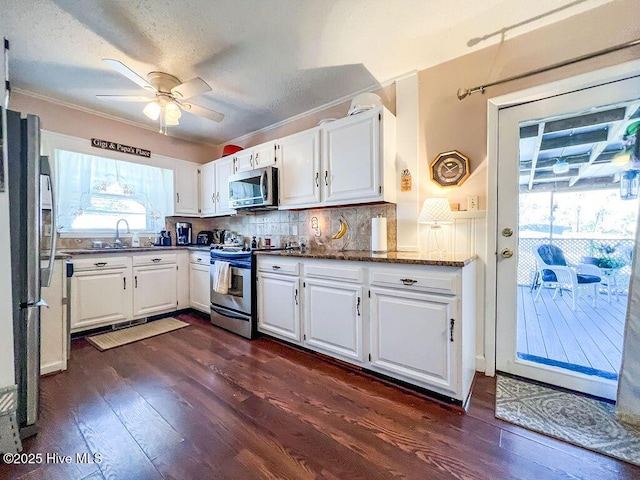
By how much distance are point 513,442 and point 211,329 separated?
108 inches

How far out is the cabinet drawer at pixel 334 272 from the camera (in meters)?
2.05

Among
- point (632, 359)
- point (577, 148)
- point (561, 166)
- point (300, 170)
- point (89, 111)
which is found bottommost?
point (632, 359)

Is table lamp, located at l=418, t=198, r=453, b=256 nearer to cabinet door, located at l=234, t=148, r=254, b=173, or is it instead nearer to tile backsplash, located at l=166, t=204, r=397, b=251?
tile backsplash, located at l=166, t=204, r=397, b=251

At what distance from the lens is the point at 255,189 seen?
10.1 ft

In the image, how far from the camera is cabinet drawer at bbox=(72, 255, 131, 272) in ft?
8.94

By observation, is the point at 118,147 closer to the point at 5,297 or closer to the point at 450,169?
the point at 5,297

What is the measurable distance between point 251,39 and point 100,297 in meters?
2.88

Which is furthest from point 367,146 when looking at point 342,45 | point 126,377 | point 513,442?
point 126,377

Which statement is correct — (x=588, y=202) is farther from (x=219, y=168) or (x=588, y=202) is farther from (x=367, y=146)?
(x=219, y=168)

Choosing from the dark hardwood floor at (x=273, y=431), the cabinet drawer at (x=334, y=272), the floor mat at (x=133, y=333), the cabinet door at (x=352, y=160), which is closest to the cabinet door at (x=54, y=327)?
the dark hardwood floor at (x=273, y=431)

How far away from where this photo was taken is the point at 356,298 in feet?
6.77

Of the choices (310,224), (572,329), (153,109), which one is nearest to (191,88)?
(153,109)

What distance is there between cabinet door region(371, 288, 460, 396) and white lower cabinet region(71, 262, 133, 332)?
2762 mm

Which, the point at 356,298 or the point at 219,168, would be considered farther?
the point at 219,168
